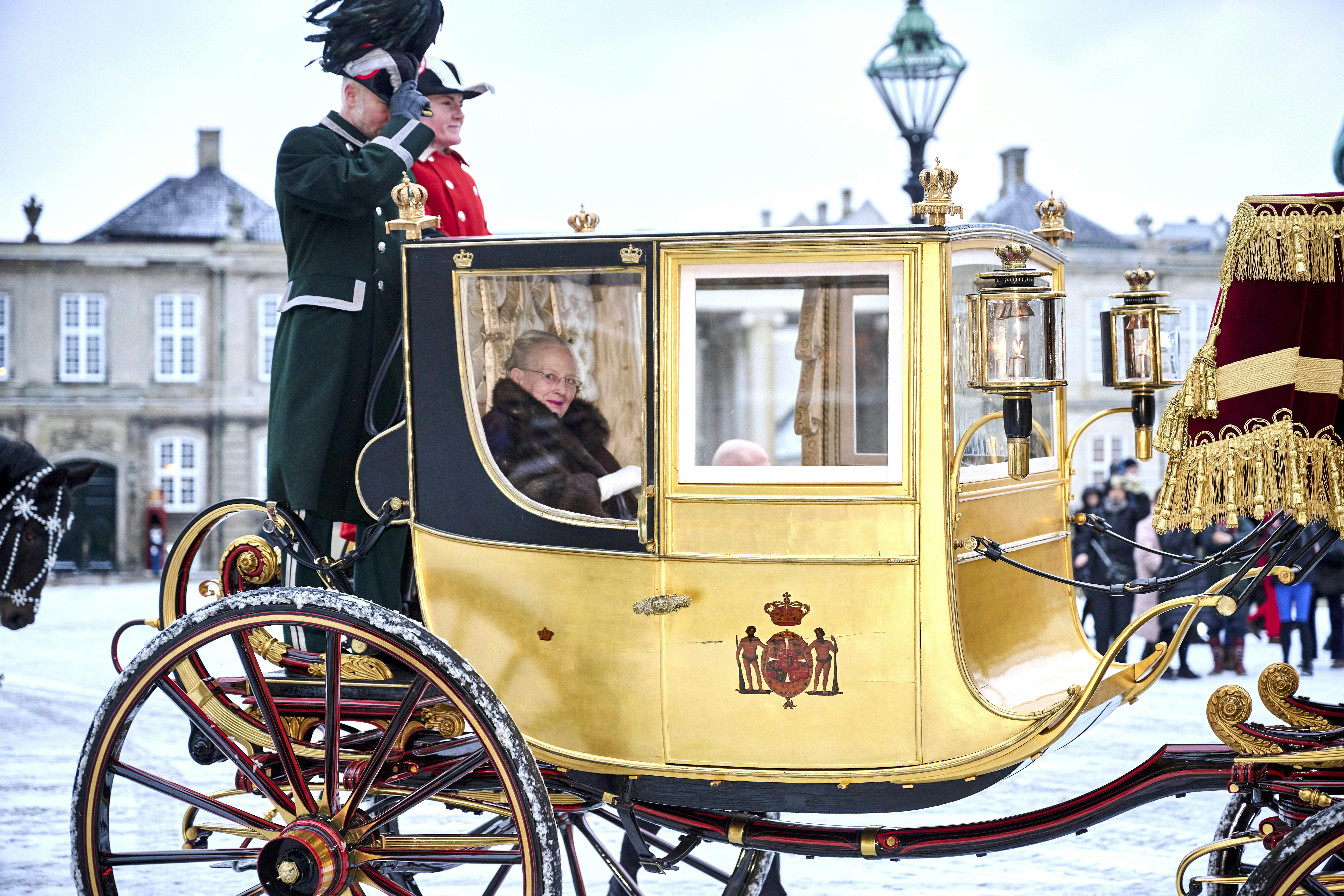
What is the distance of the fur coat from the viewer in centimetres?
246

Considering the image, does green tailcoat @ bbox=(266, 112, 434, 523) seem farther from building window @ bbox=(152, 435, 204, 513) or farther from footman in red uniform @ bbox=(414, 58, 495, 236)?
building window @ bbox=(152, 435, 204, 513)

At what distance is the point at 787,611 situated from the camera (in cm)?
230

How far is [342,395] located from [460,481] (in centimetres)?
54

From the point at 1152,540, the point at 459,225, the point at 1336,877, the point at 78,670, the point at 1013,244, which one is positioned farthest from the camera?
the point at 78,670

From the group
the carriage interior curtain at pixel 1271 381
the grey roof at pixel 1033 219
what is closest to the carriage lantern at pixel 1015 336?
the carriage interior curtain at pixel 1271 381

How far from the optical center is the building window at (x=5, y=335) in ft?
67.8

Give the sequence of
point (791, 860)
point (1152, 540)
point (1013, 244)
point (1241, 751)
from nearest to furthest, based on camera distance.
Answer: point (1241, 751)
point (1013, 244)
point (791, 860)
point (1152, 540)

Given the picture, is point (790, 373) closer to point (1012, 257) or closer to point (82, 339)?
point (1012, 257)

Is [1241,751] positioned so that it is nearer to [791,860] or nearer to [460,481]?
[460,481]

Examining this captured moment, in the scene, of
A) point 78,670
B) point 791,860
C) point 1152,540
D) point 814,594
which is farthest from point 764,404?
point 78,670

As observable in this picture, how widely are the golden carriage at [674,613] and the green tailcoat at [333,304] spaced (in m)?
0.26

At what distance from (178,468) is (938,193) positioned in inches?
814

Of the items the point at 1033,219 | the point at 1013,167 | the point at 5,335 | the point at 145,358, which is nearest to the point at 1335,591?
the point at 1033,219

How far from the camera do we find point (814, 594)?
7.55 feet
